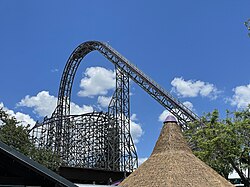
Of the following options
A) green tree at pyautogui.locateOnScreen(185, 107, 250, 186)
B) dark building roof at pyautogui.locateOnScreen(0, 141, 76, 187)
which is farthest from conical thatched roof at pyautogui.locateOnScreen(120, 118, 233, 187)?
dark building roof at pyautogui.locateOnScreen(0, 141, 76, 187)

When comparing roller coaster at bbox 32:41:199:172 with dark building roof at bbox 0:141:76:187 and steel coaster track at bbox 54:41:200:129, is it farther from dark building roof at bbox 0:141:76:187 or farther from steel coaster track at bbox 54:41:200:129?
dark building roof at bbox 0:141:76:187

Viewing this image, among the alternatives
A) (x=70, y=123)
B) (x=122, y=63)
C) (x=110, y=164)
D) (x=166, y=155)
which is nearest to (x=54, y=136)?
(x=70, y=123)

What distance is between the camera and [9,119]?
77.6 feet

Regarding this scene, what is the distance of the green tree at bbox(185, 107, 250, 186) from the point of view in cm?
2295

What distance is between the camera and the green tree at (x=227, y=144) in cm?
2295

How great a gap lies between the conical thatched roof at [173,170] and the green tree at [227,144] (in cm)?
612

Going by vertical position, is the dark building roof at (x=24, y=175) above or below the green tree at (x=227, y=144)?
below

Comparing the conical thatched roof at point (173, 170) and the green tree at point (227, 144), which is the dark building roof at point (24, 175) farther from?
the green tree at point (227, 144)

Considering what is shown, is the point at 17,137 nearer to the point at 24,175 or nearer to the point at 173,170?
the point at 173,170

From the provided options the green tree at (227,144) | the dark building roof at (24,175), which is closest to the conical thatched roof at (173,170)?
the green tree at (227,144)

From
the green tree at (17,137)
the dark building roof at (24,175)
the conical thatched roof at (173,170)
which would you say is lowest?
the dark building roof at (24,175)

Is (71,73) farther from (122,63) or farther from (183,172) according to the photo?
(183,172)

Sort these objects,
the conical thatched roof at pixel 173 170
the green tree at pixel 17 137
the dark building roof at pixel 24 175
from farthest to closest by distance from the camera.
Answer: the green tree at pixel 17 137, the conical thatched roof at pixel 173 170, the dark building roof at pixel 24 175

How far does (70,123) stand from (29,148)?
985cm
